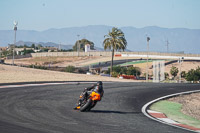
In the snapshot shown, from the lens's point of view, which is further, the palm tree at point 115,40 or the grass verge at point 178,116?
the palm tree at point 115,40

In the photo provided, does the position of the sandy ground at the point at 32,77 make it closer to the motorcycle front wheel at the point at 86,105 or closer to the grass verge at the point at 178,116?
the grass verge at the point at 178,116

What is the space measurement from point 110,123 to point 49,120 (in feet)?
6.64

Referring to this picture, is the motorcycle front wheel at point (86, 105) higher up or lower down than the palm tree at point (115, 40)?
lower down

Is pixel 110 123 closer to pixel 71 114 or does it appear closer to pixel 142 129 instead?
pixel 142 129

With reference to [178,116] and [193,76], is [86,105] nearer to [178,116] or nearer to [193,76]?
[178,116]

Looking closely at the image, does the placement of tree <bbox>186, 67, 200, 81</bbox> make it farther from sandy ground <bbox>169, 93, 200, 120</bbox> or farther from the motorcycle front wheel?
the motorcycle front wheel

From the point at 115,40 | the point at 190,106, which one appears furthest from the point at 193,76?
the point at 190,106

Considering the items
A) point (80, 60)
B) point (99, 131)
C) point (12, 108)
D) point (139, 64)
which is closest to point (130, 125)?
point (99, 131)

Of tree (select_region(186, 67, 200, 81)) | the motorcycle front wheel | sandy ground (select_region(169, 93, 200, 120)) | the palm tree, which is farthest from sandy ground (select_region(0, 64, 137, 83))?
tree (select_region(186, 67, 200, 81))

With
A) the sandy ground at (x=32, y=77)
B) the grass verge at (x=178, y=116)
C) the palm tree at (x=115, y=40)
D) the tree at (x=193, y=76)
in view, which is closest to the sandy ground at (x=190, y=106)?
A: the grass verge at (x=178, y=116)

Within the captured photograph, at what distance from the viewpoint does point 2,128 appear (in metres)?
9.65

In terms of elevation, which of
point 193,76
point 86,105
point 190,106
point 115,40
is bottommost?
point 190,106

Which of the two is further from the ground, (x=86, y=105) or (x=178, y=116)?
(x=86, y=105)

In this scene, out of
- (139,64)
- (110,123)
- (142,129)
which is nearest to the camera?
(142,129)
